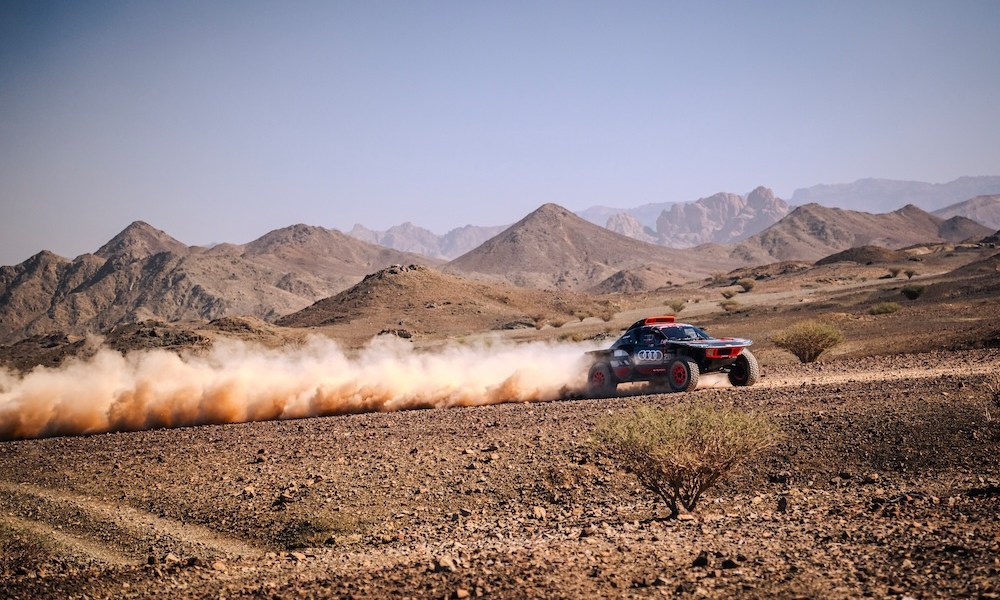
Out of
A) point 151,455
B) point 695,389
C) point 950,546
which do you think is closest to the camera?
point 950,546

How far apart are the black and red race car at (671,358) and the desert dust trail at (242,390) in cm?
179

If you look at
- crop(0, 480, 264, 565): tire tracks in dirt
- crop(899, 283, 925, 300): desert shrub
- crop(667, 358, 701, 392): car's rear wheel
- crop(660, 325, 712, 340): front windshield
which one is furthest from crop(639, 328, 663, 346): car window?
crop(899, 283, 925, 300): desert shrub

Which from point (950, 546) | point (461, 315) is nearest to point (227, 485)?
point (950, 546)

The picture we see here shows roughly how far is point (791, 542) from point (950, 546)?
148 centimetres

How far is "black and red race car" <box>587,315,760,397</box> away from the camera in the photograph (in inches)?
729

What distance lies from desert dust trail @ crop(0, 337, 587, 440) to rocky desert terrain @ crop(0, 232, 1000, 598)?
12.6 inches

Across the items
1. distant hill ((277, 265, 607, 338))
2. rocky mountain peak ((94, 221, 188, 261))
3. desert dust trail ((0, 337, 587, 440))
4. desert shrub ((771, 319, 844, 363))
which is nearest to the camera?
desert dust trail ((0, 337, 587, 440))

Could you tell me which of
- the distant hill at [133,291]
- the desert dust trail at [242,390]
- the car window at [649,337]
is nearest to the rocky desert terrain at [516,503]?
the desert dust trail at [242,390]

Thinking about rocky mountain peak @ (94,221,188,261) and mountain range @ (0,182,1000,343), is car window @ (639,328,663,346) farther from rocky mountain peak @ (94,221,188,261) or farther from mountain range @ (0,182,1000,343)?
rocky mountain peak @ (94,221,188,261)

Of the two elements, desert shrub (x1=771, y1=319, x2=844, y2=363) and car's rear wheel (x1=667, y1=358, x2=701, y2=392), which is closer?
car's rear wheel (x1=667, y1=358, x2=701, y2=392)

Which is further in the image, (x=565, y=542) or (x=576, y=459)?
(x=576, y=459)

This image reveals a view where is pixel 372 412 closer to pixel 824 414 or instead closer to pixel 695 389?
pixel 695 389

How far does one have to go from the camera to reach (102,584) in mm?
8250

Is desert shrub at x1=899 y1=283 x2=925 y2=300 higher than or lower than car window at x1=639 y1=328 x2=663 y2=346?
lower
